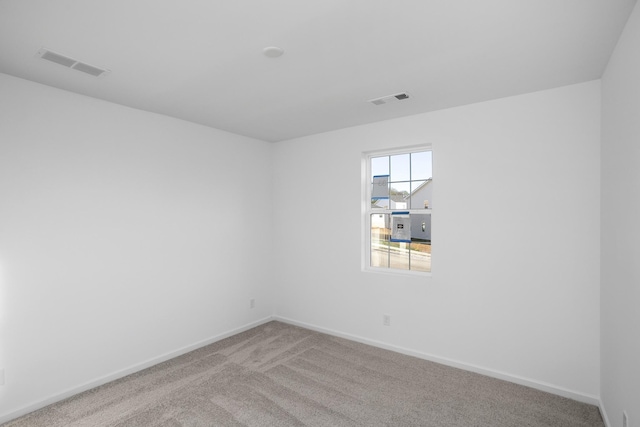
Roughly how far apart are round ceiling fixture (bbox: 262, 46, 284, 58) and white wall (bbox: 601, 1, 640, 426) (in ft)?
6.35

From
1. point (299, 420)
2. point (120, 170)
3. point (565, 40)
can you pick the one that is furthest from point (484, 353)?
point (120, 170)

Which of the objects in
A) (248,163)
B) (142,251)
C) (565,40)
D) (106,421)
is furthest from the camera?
(248,163)

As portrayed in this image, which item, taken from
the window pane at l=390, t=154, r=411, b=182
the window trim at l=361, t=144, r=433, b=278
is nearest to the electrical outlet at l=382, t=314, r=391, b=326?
the window trim at l=361, t=144, r=433, b=278

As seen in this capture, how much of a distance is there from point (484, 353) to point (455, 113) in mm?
2373

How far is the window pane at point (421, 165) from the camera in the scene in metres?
3.71

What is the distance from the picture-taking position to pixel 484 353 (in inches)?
126

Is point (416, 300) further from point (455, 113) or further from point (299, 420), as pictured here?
point (455, 113)

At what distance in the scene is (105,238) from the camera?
123 inches

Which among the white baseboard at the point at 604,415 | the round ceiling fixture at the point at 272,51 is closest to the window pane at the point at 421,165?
the round ceiling fixture at the point at 272,51

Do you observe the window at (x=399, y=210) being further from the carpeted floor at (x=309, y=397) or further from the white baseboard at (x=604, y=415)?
the white baseboard at (x=604, y=415)

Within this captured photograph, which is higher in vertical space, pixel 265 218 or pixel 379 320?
pixel 265 218

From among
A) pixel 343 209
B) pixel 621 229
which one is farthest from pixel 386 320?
pixel 621 229

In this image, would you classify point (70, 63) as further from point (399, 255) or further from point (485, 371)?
point (485, 371)

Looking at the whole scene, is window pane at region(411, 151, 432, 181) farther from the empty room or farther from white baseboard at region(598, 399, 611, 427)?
white baseboard at region(598, 399, 611, 427)
